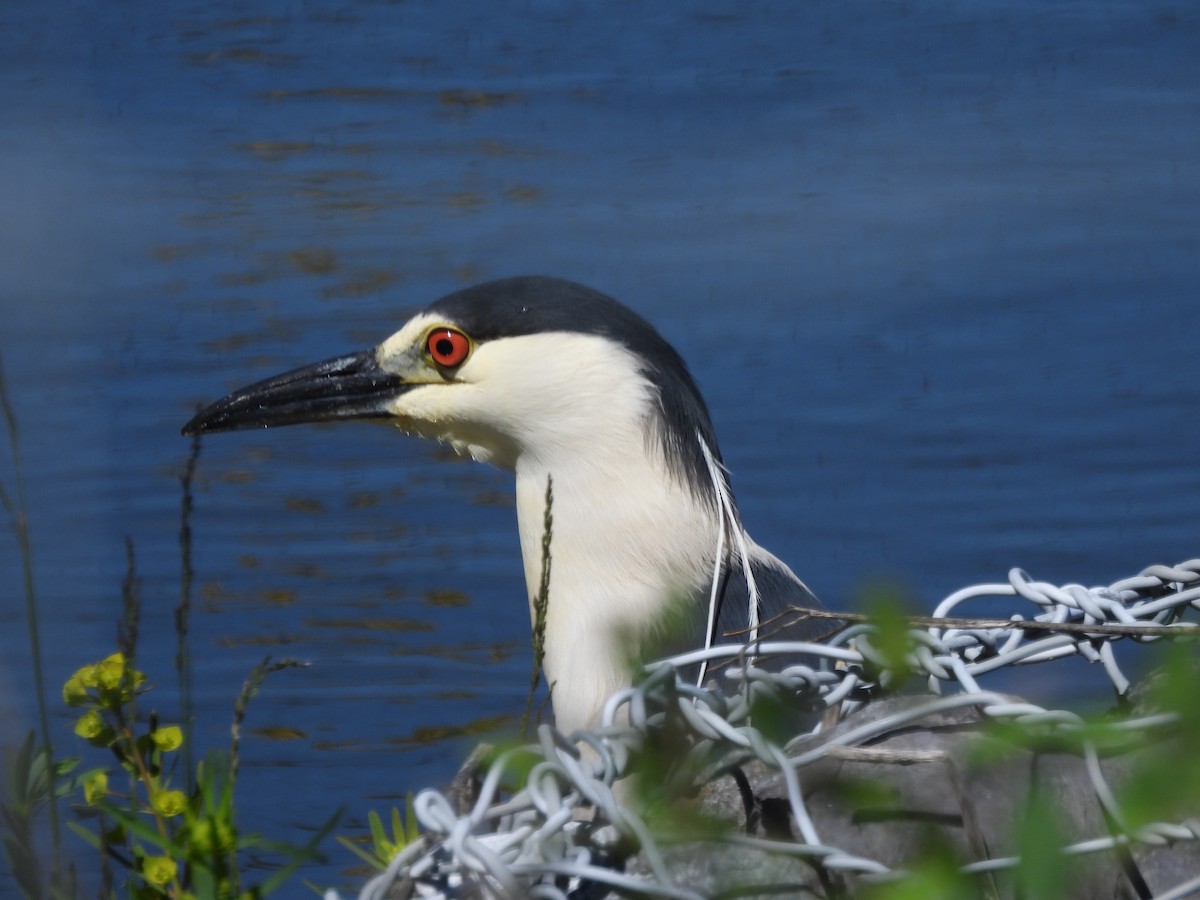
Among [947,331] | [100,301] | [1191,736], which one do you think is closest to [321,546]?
[100,301]

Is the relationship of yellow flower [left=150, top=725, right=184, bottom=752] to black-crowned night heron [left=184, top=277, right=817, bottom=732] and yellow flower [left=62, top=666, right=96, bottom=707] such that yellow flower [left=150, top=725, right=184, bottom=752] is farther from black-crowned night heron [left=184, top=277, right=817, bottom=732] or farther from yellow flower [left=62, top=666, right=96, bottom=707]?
black-crowned night heron [left=184, top=277, right=817, bottom=732]

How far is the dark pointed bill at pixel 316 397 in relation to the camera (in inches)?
129

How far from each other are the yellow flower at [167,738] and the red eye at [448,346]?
1.45m

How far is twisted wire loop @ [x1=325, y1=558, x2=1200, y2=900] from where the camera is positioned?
1.20m

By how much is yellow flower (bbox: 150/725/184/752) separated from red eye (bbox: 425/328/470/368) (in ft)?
4.76

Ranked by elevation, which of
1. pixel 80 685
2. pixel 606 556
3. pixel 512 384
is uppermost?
pixel 512 384

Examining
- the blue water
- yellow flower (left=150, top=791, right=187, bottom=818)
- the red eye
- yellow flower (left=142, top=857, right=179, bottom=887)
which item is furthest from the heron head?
yellow flower (left=142, top=857, right=179, bottom=887)

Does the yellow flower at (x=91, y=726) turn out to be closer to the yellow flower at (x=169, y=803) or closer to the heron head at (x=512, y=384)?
the yellow flower at (x=169, y=803)

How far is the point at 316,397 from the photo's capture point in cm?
329

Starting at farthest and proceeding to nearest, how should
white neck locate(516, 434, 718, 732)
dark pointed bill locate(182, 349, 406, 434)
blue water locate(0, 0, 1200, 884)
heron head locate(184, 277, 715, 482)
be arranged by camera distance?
1. blue water locate(0, 0, 1200, 884)
2. dark pointed bill locate(182, 349, 406, 434)
3. heron head locate(184, 277, 715, 482)
4. white neck locate(516, 434, 718, 732)

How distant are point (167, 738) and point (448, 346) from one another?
1492 millimetres

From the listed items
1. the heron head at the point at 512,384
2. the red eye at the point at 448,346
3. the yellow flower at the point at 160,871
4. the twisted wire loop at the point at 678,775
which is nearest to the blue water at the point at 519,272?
the heron head at the point at 512,384

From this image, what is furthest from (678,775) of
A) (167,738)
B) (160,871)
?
(167,738)

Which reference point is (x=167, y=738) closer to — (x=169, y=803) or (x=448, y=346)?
(x=169, y=803)
